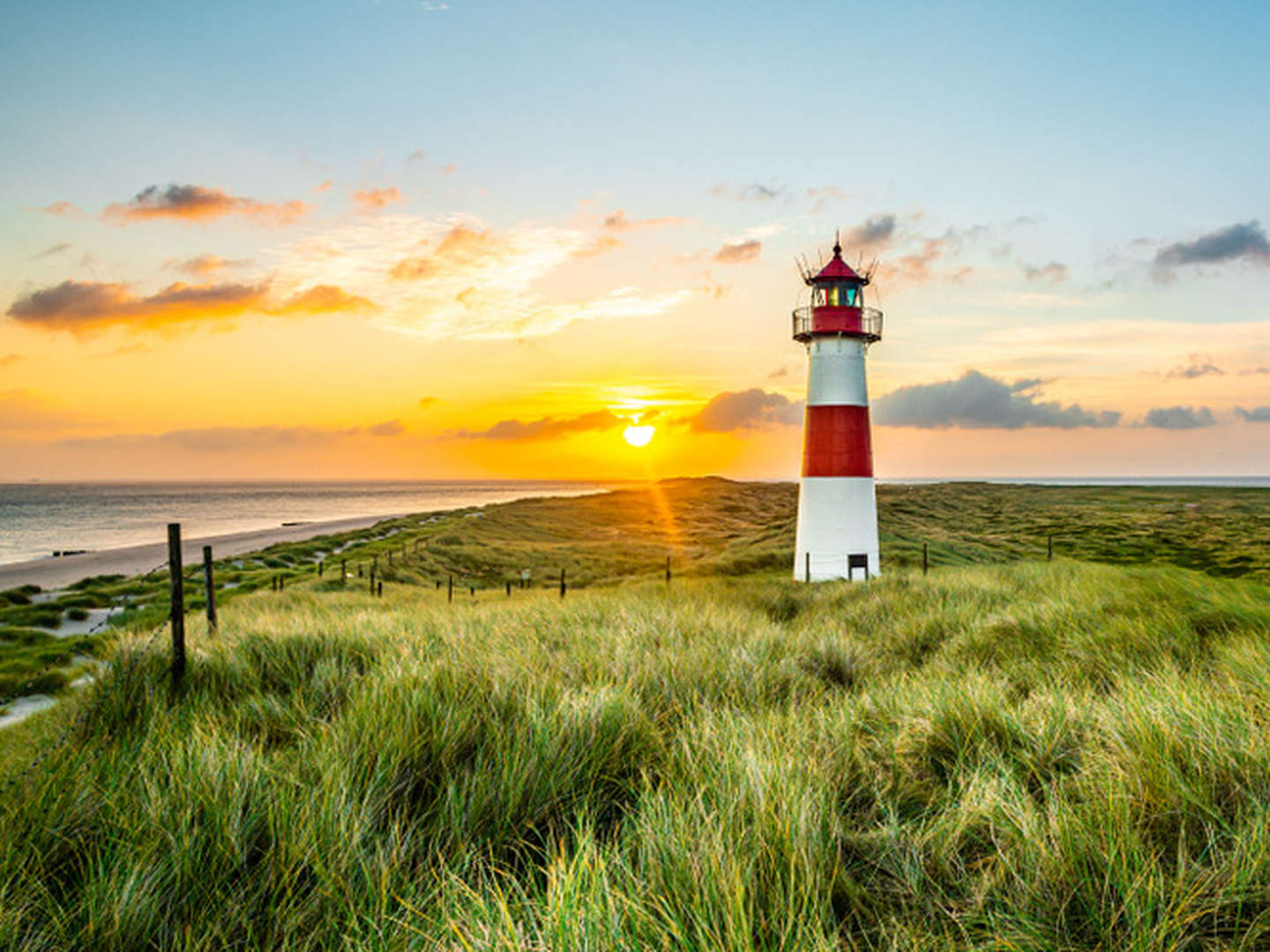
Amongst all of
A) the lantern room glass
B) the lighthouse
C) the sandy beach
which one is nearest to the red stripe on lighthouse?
the lighthouse

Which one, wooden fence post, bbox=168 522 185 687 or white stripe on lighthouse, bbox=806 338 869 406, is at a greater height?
white stripe on lighthouse, bbox=806 338 869 406

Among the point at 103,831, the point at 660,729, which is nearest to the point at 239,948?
the point at 103,831

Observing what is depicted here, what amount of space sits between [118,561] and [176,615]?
48.4 metres

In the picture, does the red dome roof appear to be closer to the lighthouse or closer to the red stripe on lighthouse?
the lighthouse

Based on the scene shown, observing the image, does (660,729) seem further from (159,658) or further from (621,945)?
(159,658)

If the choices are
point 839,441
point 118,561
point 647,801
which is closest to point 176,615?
point 647,801

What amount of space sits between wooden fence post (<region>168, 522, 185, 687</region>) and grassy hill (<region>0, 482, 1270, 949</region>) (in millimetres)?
164

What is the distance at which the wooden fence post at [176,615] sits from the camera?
547 centimetres

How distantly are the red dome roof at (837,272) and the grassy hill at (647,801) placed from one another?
45.8ft

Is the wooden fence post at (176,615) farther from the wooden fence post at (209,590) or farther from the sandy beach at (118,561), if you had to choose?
the sandy beach at (118,561)

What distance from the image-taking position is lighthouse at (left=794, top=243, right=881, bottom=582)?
1830 cm

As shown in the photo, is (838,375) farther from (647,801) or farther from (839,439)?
(647,801)

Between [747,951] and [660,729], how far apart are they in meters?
2.69

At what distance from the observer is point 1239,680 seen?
4.67 metres
